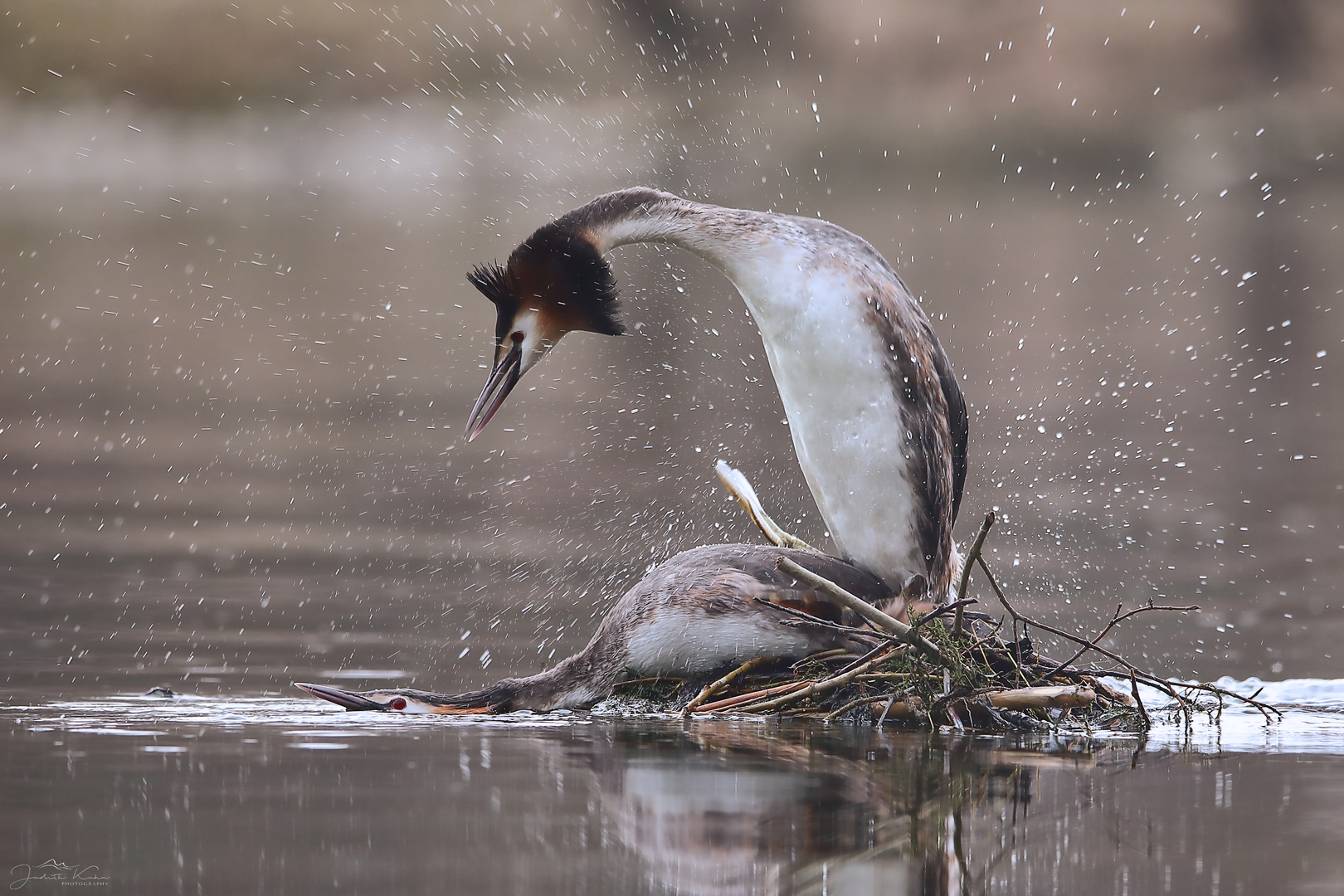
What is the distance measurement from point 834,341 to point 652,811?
8.52 ft

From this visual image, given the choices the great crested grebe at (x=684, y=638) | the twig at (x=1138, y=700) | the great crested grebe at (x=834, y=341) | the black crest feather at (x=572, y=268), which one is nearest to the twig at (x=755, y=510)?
the great crested grebe at (x=834, y=341)

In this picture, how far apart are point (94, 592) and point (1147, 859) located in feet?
18.4

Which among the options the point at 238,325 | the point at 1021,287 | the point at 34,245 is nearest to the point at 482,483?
the point at 238,325

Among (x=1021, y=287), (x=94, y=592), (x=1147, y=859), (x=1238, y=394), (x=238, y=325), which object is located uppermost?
(x=1021, y=287)

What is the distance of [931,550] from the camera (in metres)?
5.88

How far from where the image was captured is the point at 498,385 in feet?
20.7

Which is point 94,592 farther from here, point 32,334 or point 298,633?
point 32,334

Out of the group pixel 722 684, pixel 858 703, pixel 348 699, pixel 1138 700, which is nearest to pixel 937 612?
pixel 858 703

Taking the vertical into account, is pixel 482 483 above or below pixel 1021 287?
below

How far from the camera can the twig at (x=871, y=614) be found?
4.79 metres

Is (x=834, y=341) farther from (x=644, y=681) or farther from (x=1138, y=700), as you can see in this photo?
(x=1138, y=700)

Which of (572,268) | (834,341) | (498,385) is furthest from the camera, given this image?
(498,385)

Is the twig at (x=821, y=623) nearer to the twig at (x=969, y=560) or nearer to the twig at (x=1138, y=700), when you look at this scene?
the twig at (x=969, y=560)

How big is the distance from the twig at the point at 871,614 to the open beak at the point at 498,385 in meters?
1.79
